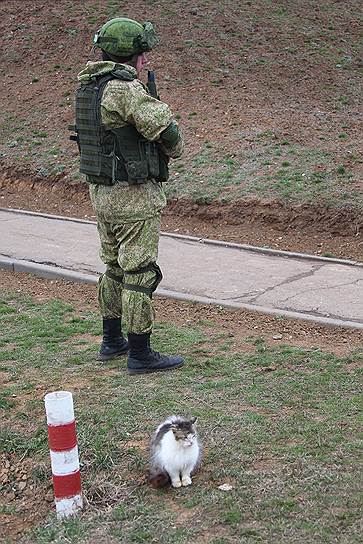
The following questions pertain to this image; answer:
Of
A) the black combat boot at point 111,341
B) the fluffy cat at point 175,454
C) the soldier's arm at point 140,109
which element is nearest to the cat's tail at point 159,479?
the fluffy cat at point 175,454

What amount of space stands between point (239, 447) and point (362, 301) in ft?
9.68

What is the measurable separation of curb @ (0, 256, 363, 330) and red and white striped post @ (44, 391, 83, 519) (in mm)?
3127

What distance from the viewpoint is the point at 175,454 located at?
399 cm

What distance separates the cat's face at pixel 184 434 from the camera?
398cm

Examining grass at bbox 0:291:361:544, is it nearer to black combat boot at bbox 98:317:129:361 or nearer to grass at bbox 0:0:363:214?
black combat boot at bbox 98:317:129:361

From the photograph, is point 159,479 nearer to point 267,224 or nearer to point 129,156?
point 129,156

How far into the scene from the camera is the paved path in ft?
23.1

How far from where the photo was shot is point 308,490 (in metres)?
3.95

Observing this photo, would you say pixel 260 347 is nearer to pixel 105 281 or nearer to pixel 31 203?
pixel 105 281

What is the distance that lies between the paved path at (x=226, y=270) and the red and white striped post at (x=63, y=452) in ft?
10.4

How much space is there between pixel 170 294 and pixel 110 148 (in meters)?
2.34

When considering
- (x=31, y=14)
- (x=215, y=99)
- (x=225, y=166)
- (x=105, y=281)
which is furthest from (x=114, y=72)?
(x=31, y=14)

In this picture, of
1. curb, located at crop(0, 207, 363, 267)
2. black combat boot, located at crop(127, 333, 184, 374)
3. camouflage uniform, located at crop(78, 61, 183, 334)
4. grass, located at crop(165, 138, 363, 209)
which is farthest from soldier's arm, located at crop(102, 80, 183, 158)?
grass, located at crop(165, 138, 363, 209)

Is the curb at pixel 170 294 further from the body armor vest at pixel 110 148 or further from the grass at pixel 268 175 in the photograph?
the grass at pixel 268 175
